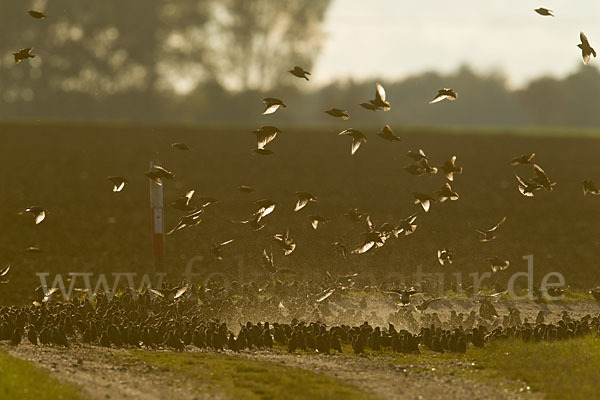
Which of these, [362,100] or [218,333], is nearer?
[218,333]

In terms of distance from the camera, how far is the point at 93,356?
13.7m

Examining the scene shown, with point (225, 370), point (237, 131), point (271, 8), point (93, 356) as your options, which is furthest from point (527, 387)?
point (271, 8)

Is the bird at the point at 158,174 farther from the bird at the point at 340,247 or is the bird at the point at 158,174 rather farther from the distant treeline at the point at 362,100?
the distant treeline at the point at 362,100

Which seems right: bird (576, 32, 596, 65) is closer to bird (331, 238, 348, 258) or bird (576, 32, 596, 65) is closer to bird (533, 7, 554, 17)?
bird (533, 7, 554, 17)

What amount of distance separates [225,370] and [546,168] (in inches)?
1600

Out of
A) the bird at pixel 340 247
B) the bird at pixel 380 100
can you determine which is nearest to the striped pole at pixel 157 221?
the bird at pixel 340 247

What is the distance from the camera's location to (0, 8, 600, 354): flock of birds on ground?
1466 cm

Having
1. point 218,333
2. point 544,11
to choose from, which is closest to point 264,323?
point 218,333

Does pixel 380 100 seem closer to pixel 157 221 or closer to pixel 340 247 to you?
pixel 157 221

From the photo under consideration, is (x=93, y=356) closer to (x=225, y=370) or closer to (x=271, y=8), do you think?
(x=225, y=370)

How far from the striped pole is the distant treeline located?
69.5m

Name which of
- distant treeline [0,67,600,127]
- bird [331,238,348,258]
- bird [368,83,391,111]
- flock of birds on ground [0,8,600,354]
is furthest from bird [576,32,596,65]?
distant treeline [0,67,600,127]

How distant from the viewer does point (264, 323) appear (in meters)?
16.2

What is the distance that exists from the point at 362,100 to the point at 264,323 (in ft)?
280
